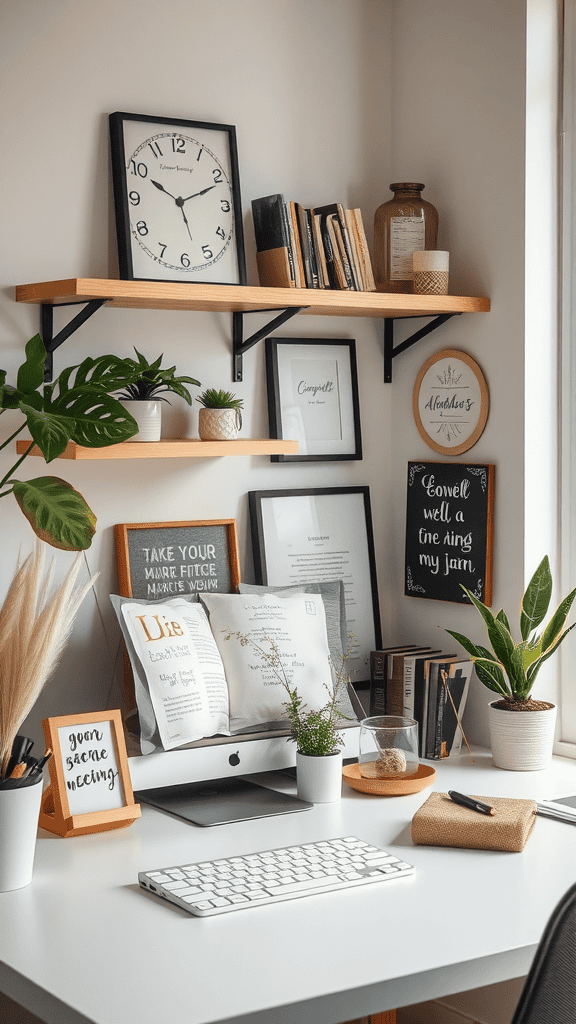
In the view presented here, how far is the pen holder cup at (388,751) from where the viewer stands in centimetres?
212

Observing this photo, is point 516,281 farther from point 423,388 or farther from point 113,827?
point 113,827

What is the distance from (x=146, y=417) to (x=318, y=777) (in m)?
0.76

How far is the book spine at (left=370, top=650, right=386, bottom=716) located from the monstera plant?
95 centimetres

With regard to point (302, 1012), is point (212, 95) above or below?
above

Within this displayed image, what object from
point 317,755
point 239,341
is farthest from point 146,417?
point 317,755

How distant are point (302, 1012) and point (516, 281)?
164cm

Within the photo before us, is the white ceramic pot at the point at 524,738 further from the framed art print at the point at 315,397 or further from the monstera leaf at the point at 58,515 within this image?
the monstera leaf at the point at 58,515

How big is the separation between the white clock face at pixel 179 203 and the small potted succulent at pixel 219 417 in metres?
0.26

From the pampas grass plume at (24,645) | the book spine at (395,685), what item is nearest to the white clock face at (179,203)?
the pampas grass plume at (24,645)

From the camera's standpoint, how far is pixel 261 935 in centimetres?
146

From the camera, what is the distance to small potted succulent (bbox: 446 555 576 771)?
2289 mm

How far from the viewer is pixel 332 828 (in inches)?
75.2

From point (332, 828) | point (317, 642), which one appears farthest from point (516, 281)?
point (332, 828)

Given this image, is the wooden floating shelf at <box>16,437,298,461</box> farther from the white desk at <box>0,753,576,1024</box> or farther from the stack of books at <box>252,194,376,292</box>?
the white desk at <box>0,753,576,1024</box>
